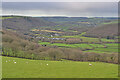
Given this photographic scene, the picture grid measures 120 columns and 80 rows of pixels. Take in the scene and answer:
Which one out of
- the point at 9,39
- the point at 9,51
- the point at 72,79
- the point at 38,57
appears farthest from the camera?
the point at 9,39

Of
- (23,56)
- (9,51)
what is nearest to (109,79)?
(23,56)

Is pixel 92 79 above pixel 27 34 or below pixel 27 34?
below

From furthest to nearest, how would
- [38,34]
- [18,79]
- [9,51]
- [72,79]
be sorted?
[38,34] < [9,51] < [72,79] < [18,79]

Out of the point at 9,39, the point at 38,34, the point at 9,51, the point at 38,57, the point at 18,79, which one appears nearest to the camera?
the point at 18,79

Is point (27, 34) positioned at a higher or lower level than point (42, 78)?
higher

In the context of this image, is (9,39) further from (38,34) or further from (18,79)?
(18,79)

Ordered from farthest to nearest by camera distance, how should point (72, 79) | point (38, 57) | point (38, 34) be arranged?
point (38, 34) < point (38, 57) < point (72, 79)

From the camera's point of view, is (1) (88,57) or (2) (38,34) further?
(2) (38,34)

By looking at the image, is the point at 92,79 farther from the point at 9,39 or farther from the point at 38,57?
the point at 9,39

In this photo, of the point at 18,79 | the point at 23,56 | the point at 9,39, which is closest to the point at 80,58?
the point at 23,56
